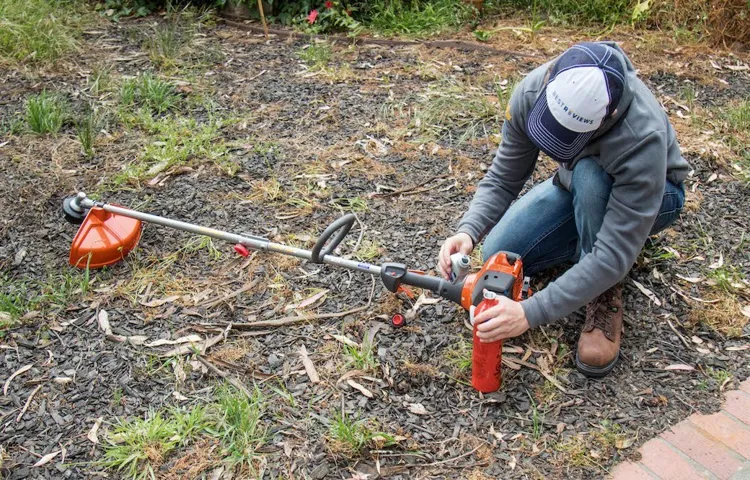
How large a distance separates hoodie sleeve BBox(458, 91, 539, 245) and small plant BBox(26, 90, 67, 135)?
2.71 m

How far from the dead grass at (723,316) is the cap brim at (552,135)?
110cm

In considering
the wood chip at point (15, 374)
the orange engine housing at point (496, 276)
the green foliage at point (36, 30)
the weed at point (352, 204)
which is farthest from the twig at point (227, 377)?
the green foliage at point (36, 30)

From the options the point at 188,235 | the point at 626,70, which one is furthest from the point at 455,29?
the point at 626,70

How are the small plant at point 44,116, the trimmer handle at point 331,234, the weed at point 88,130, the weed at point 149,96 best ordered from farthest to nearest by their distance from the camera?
the weed at point 149,96 < the small plant at point 44,116 < the weed at point 88,130 < the trimmer handle at point 331,234

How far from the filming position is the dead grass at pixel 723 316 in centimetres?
275

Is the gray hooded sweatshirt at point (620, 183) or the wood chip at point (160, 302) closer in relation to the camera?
the gray hooded sweatshirt at point (620, 183)

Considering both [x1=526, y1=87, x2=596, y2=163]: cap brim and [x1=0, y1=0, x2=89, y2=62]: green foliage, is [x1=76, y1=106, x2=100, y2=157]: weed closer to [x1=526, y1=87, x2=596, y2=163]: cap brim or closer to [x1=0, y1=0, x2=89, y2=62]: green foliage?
[x1=0, y1=0, x2=89, y2=62]: green foliage

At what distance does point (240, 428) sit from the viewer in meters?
2.36

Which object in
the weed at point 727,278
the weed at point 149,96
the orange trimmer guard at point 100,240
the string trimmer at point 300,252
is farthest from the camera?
the weed at point 149,96

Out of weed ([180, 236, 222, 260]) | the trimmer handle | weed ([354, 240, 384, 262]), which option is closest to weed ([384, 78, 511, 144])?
weed ([354, 240, 384, 262])

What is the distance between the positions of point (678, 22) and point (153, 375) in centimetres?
464

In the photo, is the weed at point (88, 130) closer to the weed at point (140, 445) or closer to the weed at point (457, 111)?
the weed at point (457, 111)

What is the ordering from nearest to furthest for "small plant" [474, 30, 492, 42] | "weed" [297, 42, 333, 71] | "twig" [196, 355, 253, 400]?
"twig" [196, 355, 253, 400] → "weed" [297, 42, 333, 71] → "small plant" [474, 30, 492, 42]

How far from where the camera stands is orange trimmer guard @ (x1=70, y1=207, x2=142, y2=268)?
305cm
